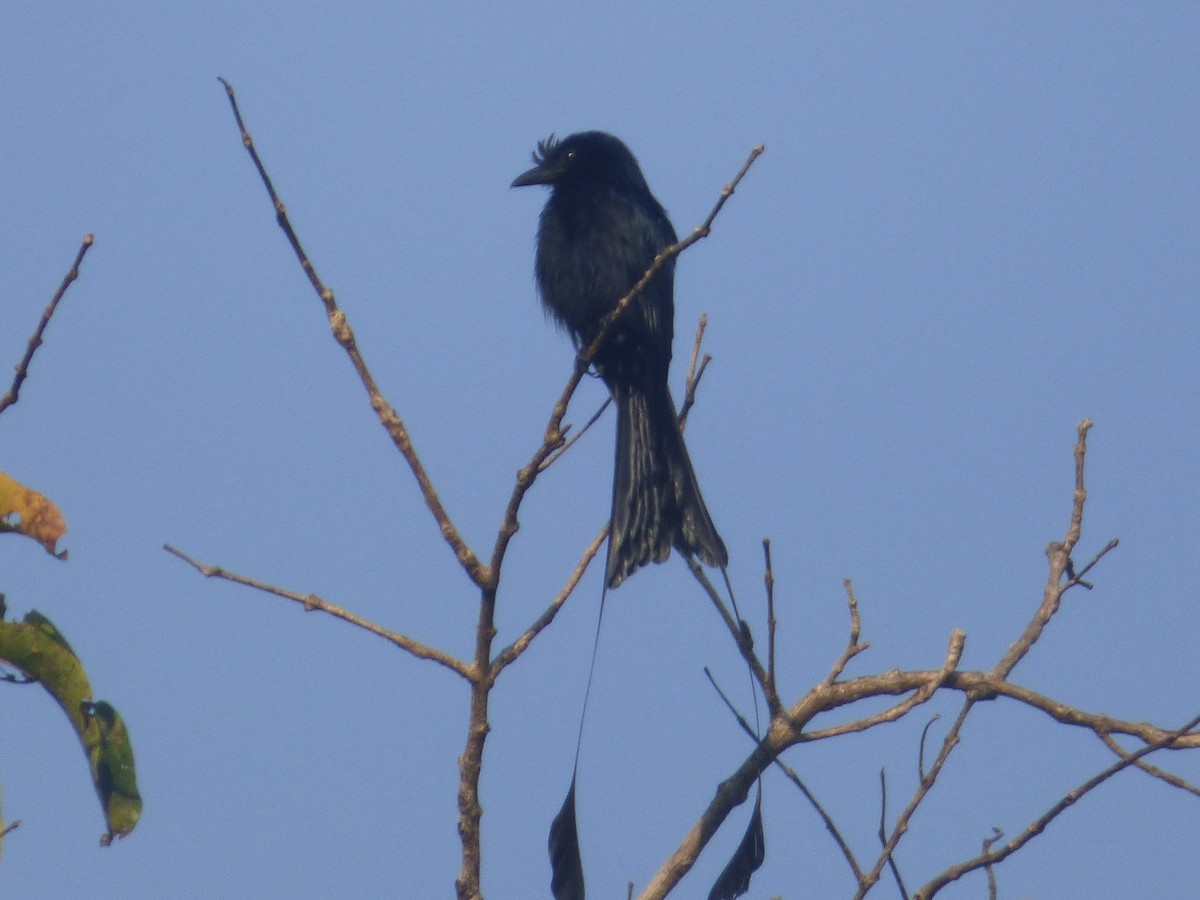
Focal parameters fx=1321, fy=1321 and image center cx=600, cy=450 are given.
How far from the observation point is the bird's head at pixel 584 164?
4.52m

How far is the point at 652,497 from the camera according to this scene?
3.39m

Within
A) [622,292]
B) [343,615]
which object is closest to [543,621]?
[343,615]

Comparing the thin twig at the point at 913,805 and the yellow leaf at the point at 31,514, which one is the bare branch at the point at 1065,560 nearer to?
the thin twig at the point at 913,805

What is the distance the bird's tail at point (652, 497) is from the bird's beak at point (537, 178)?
998mm

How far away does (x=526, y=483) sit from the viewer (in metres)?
2.43

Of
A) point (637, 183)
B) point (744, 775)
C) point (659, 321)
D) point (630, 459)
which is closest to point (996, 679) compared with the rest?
point (744, 775)

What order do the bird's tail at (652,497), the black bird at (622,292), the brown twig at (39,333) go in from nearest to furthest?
the brown twig at (39,333) < the bird's tail at (652,497) < the black bird at (622,292)

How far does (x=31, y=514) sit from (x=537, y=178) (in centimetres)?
284

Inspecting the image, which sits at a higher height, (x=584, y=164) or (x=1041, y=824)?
(x=584, y=164)

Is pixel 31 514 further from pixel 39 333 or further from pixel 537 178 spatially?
pixel 537 178

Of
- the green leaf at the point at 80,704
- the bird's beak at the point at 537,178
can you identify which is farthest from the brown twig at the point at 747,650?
the bird's beak at the point at 537,178

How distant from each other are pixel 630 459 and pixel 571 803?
4.20 feet

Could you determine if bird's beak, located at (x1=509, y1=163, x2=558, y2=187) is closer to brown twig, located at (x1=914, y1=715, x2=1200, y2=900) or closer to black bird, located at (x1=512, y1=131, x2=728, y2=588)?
black bird, located at (x1=512, y1=131, x2=728, y2=588)

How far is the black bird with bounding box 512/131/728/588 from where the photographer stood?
356 centimetres
